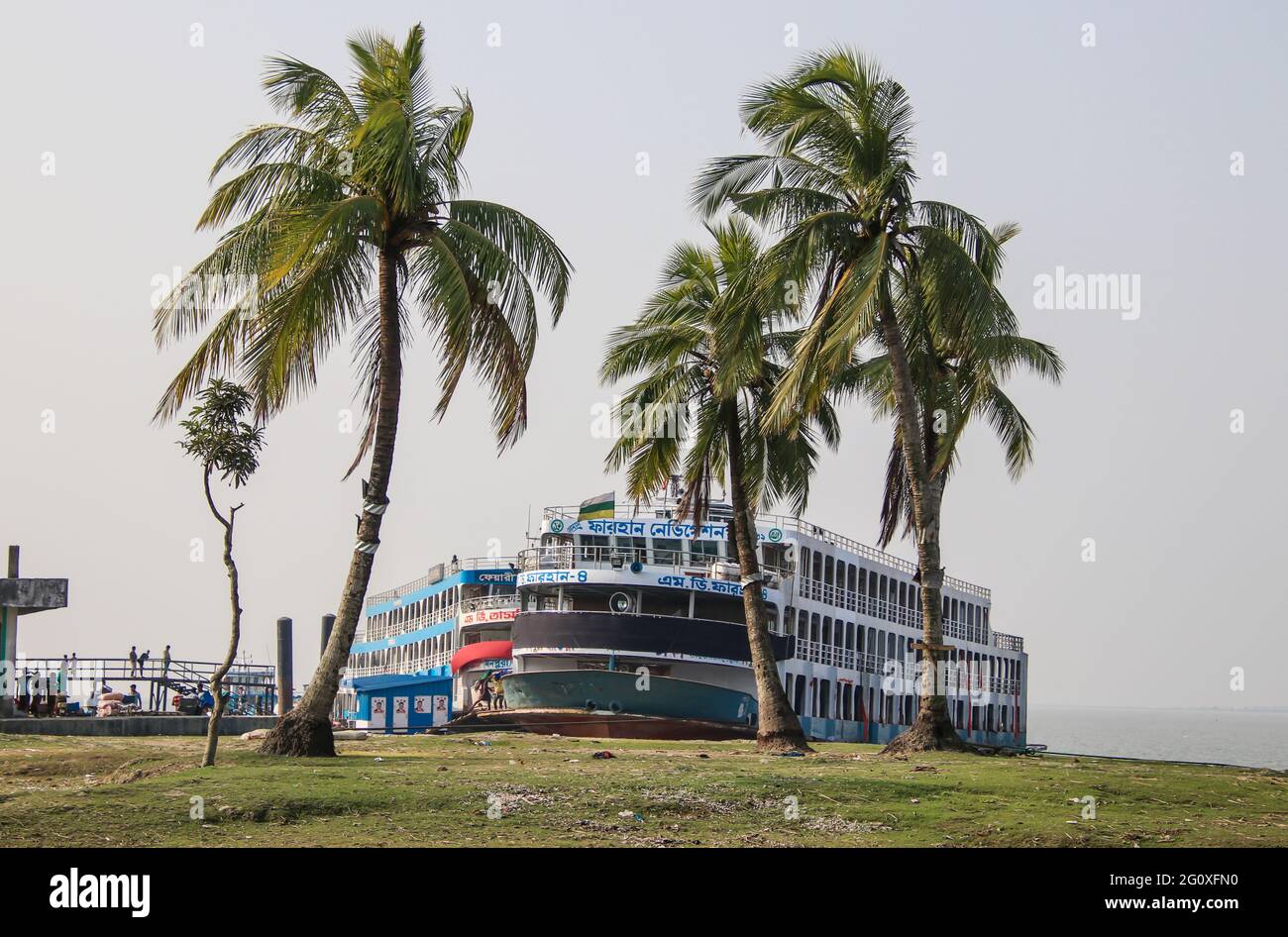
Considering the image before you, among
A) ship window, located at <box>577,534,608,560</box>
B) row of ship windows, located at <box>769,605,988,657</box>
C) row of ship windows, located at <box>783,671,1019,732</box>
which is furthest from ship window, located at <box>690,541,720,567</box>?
row of ship windows, located at <box>783,671,1019,732</box>

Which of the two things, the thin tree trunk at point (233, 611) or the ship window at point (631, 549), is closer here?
the thin tree trunk at point (233, 611)

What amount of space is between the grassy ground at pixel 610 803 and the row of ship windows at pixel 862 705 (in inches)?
897

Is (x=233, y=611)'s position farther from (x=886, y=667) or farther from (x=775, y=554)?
(x=886, y=667)

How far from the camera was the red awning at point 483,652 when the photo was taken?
1714 inches

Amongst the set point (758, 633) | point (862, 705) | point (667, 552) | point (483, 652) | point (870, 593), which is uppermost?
point (667, 552)

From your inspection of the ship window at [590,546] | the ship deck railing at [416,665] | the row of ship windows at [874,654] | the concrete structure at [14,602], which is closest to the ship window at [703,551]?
the ship window at [590,546]

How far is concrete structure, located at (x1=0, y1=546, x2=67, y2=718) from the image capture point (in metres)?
27.7

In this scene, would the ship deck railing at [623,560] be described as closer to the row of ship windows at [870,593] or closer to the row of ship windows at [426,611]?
the row of ship windows at [870,593]

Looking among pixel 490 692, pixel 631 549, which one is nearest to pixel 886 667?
pixel 631 549

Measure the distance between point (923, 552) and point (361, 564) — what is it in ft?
28.7

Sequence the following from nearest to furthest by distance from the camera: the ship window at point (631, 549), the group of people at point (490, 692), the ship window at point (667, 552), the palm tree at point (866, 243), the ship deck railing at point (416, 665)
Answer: the palm tree at point (866, 243) < the ship window at point (631, 549) < the group of people at point (490, 692) < the ship window at point (667, 552) < the ship deck railing at point (416, 665)

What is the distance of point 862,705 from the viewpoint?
49.5 metres
